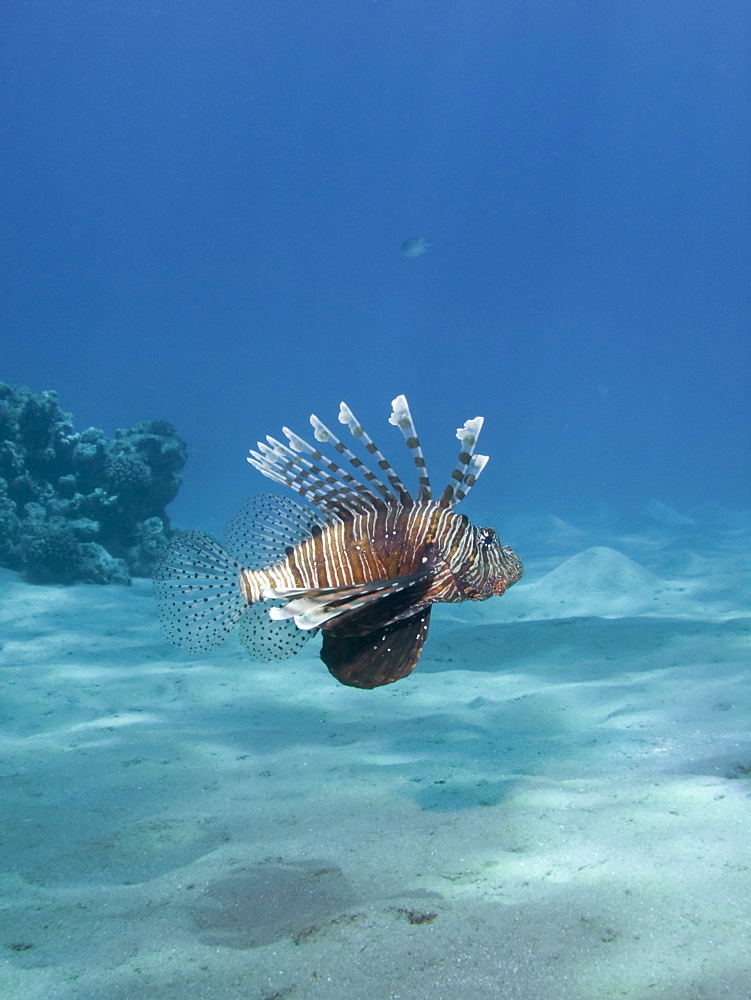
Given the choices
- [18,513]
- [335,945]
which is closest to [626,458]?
[18,513]

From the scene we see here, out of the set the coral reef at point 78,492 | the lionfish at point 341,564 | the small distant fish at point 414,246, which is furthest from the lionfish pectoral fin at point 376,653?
the small distant fish at point 414,246

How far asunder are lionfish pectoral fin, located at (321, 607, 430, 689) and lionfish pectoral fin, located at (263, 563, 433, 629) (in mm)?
89

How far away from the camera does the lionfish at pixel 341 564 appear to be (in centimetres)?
221

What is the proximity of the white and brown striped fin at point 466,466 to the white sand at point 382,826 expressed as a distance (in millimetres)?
1625

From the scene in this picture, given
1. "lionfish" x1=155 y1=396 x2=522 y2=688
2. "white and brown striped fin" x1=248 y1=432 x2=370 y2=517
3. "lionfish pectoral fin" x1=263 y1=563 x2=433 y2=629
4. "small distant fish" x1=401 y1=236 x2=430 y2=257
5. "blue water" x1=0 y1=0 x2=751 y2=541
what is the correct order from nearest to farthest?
"lionfish pectoral fin" x1=263 y1=563 x2=433 y2=629
"lionfish" x1=155 y1=396 x2=522 y2=688
"white and brown striped fin" x1=248 y1=432 x2=370 y2=517
"small distant fish" x1=401 y1=236 x2=430 y2=257
"blue water" x1=0 y1=0 x2=751 y2=541

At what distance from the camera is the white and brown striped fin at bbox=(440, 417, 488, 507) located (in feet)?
8.18

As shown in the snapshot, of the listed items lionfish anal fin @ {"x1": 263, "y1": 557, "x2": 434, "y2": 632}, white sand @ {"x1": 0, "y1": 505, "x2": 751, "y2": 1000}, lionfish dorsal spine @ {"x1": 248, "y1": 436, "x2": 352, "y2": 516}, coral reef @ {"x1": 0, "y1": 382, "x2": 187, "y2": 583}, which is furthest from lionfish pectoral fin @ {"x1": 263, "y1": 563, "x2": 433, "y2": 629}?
coral reef @ {"x1": 0, "y1": 382, "x2": 187, "y2": 583}

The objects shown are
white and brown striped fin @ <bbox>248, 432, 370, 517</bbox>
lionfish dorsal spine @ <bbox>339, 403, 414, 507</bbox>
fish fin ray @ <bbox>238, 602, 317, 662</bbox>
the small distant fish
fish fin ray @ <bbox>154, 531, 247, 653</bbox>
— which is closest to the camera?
lionfish dorsal spine @ <bbox>339, 403, 414, 507</bbox>

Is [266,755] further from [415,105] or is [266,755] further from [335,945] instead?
[415,105]

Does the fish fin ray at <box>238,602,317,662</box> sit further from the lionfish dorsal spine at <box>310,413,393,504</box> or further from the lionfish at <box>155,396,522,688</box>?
the lionfish dorsal spine at <box>310,413,393,504</box>

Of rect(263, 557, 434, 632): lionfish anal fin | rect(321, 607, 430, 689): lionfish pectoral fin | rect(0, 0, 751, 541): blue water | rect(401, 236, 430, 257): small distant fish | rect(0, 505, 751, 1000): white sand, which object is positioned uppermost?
rect(0, 0, 751, 541): blue water

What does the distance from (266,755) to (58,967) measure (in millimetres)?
2186

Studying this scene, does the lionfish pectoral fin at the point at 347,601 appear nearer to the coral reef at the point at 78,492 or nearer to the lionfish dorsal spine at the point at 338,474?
the lionfish dorsal spine at the point at 338,474

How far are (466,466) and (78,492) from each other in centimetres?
1156
